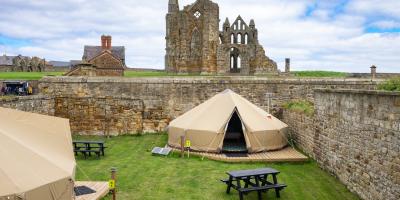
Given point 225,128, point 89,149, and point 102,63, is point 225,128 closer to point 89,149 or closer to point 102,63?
point 89,149

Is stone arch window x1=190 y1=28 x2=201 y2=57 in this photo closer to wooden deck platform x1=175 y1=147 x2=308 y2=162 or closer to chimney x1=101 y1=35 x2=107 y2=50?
chimney x1=101 y1=35 x2=107 y2=50

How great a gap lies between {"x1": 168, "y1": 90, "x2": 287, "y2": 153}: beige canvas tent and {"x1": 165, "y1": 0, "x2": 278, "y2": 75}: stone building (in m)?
19.7

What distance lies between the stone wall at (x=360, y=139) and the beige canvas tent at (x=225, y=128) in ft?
5.70

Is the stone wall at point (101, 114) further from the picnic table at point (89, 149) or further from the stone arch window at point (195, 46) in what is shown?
the stone arch window at point (195, 46)

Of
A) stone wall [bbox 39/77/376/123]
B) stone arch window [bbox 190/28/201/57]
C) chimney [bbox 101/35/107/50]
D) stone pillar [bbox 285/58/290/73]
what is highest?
chimney [bbox 101/35/107/50]

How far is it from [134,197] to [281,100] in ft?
36.1

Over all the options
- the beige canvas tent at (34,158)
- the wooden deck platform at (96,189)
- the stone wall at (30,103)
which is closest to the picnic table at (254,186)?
the wooden deck platform at (96,189)

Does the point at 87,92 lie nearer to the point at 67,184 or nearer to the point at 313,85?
the point at 313,85

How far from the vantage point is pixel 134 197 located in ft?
31.8

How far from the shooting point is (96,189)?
32.0ft

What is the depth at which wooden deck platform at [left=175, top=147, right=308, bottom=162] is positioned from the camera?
517 inches

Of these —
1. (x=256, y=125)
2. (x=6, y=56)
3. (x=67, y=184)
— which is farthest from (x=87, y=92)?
(x=6, y=56)

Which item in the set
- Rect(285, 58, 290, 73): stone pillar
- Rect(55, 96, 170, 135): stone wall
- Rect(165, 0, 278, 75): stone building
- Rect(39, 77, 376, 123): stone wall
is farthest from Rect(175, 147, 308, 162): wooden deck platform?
Rect(165, 0, 278, 75): stone building

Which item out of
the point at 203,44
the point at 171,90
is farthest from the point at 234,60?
the point at 171,90
